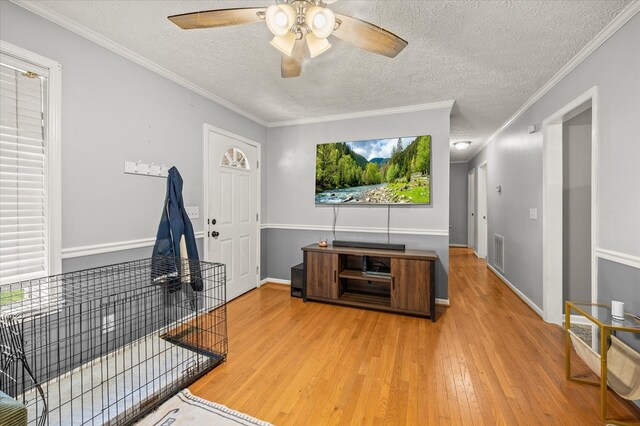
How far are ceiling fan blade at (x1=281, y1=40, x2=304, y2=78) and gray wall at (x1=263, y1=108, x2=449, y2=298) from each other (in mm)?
1932

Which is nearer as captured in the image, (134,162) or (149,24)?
(149,24)

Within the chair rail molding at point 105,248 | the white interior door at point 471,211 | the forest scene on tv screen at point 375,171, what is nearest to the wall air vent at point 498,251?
the forest scene on tv screen at point 375,171

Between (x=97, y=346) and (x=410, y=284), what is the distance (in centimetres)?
283

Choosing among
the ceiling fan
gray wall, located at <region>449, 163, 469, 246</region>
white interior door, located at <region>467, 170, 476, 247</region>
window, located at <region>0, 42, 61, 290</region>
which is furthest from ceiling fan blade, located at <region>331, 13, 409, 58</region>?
gray wall, located at <region>449, 163, 469, 246</region>

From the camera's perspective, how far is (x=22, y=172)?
5.70ft

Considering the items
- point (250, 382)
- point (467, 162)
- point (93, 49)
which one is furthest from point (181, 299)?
point (467, 162)

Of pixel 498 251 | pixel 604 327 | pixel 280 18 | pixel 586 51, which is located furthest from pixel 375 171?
pixel 498 251

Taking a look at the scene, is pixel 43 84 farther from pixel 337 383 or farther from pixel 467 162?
pixel 467 162

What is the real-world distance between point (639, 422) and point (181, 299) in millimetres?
3377

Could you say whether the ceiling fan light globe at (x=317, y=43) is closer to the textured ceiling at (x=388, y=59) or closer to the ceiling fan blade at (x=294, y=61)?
the ceiling fan blade at (x=294, y=61)

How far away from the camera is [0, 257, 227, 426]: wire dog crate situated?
4.97ft

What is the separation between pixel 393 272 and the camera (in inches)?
119

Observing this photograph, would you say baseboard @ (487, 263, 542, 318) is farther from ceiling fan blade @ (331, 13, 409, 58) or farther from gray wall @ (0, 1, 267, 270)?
gray wall @ (0, 1, 267, 270)

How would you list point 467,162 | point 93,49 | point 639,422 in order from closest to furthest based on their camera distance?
point 639,422 < point 93,49 < point 467,162
